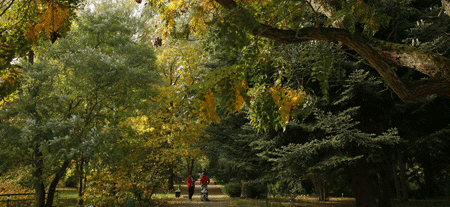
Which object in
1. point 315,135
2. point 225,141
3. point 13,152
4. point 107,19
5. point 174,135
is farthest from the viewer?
point 225,141

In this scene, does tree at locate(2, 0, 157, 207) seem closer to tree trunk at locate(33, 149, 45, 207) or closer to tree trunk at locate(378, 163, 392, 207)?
tree trunk at locate(33, 149, 45, 207)

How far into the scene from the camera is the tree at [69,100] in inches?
376

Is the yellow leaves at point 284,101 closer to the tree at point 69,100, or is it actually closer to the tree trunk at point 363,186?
the tree trunk at point 363,186

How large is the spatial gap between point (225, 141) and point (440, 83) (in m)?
13.7

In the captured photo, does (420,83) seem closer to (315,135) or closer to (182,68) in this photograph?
(315,135)

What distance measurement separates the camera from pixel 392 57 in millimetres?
4168

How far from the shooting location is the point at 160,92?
15359 millimetres

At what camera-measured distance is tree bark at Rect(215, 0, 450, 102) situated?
3865 millimetres

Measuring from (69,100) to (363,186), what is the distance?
35.3 feet

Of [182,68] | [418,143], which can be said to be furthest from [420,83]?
[182,68]

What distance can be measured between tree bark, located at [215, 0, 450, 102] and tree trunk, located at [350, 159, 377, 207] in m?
7.26

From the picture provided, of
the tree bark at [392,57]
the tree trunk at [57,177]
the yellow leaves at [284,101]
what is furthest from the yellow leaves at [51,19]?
the tree trunk at [57,177]

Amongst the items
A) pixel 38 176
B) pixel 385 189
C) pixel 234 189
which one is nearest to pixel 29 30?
pixel 38 176

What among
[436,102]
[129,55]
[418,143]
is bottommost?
[418,143]
